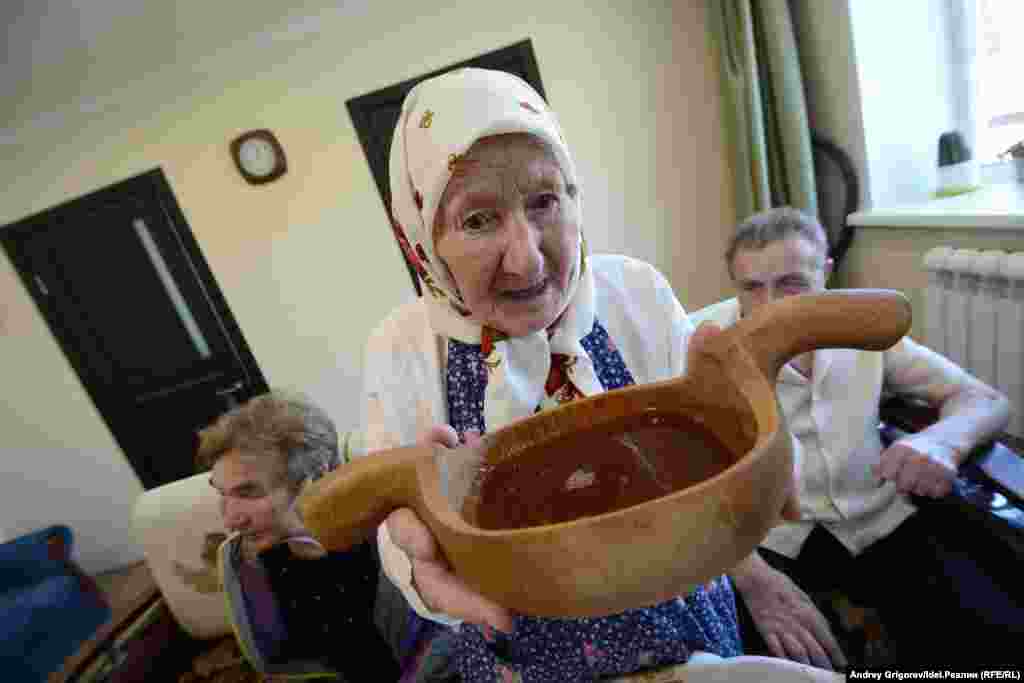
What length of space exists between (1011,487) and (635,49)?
7.35 feet

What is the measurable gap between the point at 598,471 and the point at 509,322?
0.24 m

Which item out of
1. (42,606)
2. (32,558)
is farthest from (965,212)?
(32,558)

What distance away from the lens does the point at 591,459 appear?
408mm

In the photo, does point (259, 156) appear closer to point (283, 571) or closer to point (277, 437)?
point (277, 437)

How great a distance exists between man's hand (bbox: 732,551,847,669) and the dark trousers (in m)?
0.05

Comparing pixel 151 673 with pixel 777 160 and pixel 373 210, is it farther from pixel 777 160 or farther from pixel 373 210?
pixel 777 160

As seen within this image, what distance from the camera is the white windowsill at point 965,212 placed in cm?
119

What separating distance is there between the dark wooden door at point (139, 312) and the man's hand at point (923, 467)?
286 cm

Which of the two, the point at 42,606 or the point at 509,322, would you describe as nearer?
the point at 509,322

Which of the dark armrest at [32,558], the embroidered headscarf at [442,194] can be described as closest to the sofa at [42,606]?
the dark armrest at [32,558]

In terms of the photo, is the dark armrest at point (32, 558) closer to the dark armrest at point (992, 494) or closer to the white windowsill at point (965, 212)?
the dark armrest at point (992, 494)

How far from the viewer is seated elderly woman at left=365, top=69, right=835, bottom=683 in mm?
518

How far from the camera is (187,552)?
4.50 ft

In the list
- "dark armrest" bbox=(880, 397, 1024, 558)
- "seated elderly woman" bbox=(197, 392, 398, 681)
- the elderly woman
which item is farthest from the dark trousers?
"seated elderly woman" bbox=(197, 392, 398, 681)
